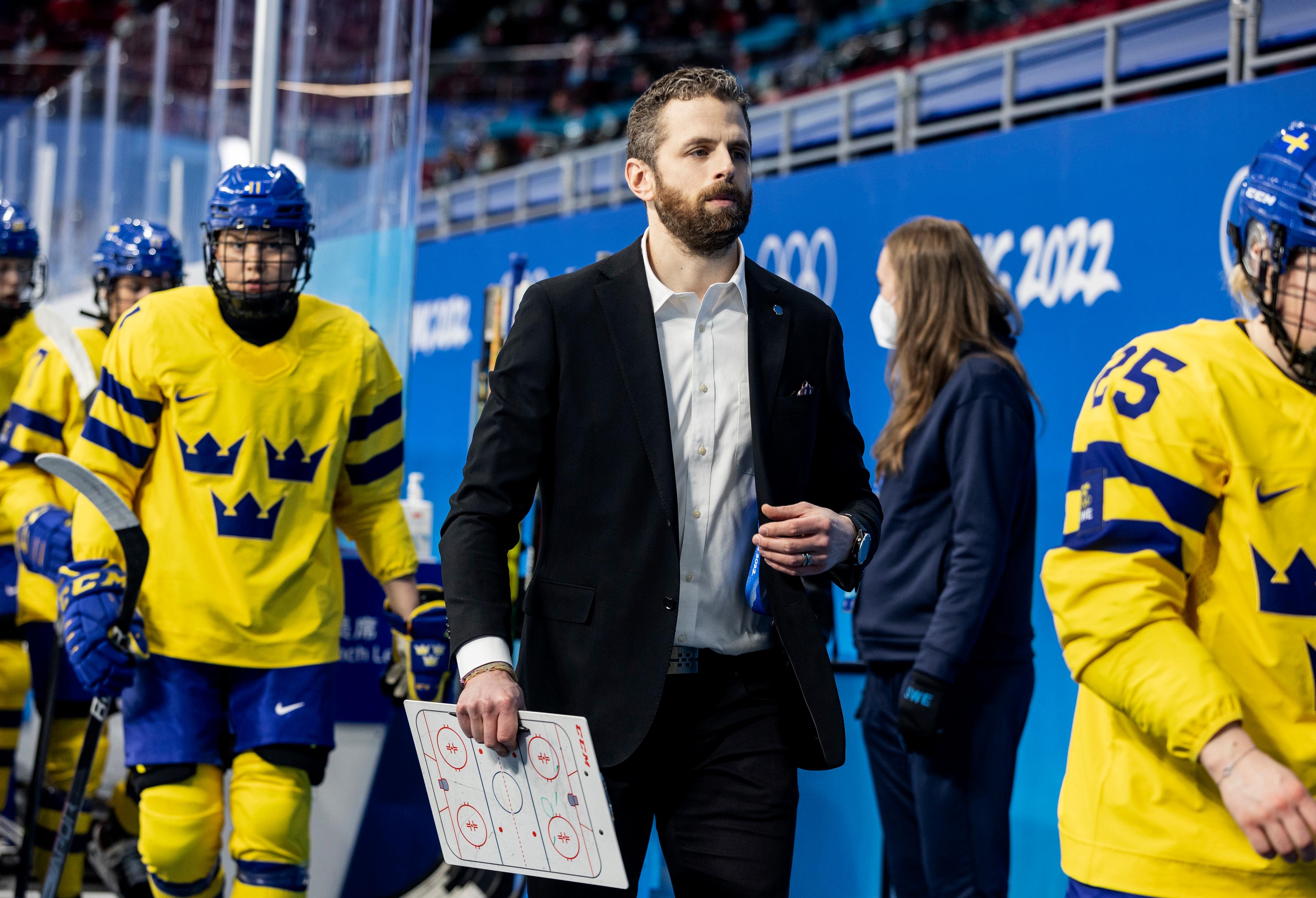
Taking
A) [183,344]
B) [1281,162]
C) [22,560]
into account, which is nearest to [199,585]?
[183,344]

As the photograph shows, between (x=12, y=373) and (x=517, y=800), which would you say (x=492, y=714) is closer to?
(x=517, y=800)

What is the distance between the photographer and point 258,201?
3348mm

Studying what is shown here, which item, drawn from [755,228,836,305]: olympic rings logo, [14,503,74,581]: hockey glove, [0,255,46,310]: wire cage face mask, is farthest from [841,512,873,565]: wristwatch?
[0,255,46,310]: wire cage face mask

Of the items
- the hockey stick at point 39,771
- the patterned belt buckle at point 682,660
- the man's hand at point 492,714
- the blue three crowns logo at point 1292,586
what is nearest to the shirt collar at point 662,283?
the patterned belt buckle at point 682,660

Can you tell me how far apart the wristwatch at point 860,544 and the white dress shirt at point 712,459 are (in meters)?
0.16

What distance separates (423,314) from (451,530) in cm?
851

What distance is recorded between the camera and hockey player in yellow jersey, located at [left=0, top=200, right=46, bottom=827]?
15.4 ft

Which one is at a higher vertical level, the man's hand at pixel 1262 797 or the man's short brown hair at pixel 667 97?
the man's short brown hair at pixel 667 97

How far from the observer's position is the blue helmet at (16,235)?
4.87m

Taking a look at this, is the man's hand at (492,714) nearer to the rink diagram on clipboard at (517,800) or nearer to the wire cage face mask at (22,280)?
the rink diagram on clipboard at (517,800)

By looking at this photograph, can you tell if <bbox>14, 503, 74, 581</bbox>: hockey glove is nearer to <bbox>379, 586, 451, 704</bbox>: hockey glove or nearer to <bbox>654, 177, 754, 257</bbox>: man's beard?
<bbox>379, 586, 451, 704</bbox>: hockey glove

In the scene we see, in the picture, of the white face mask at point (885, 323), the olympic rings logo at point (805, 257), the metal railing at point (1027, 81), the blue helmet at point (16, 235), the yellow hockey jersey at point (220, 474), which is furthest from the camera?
the olympic rings logo at point (805, 257)

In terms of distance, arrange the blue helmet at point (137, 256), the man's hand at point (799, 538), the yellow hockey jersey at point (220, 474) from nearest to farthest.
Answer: the man's hand at point (799, 538), the yellow hockey jersey at point (220, 474), the blue helmet at point (137, 256)

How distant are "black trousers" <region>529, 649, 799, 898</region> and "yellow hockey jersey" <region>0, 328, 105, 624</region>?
2711 mm
